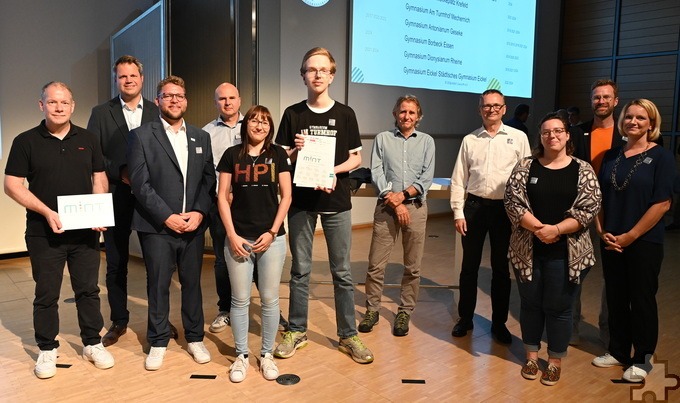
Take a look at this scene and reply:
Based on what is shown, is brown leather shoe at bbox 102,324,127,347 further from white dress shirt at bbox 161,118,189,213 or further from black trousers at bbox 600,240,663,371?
black trousers at bbox 600,240,663,371

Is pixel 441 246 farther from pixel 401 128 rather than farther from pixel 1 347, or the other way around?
pixel 1 347

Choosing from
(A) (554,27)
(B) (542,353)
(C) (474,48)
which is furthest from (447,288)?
(A) (554,27)

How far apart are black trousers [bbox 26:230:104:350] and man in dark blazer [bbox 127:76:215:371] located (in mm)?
278

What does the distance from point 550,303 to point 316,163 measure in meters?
1.39

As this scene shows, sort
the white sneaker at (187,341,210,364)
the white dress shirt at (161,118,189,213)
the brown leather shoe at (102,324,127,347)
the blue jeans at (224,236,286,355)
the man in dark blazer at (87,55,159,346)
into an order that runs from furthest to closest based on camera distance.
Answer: the brown leather shoe at (102,324,127,347) < the man in dark blazer at (87,55,159,346) < the white sneaker at (187,341,210,364) < the white dress shirt at (161,118,189,213) < the blue jeans at (224,236,286,355)

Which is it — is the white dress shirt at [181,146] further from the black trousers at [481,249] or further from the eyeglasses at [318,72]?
the black trousers at [481,249]

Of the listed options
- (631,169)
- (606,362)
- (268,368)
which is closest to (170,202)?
(268,368)

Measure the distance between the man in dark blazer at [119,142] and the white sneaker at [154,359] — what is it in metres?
0.44

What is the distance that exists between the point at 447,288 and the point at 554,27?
22.5 ft

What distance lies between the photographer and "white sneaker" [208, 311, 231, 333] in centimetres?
351

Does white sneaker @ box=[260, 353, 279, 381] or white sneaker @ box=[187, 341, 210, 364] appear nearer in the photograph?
white sneaker @ box=[260, 353, 279, 381]

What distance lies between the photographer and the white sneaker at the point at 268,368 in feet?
9.20

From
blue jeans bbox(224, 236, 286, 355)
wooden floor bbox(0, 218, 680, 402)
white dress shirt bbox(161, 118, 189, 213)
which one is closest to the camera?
wooden floor bbox(0, 218, 680, 402)

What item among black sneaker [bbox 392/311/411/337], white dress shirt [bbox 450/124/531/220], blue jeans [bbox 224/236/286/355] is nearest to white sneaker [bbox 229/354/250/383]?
blue jeans [bbox 224/236/286/355]
